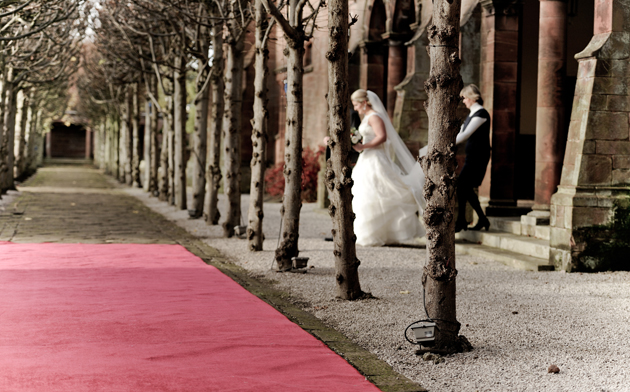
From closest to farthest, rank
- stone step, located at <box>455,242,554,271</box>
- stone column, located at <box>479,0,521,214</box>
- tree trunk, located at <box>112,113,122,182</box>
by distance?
stone step, located at <box>455,242,554,271</box>, stone column, located at <box>479,0,521,214</box>, tree trunk, located at <box>112,113,122,182</box>

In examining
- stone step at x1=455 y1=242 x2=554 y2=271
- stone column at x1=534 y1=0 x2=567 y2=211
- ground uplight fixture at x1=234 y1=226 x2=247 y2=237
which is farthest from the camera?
ground uplight fixture at x1=234 y1=226 x2=247 y2=237

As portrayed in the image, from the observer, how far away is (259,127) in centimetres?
1028

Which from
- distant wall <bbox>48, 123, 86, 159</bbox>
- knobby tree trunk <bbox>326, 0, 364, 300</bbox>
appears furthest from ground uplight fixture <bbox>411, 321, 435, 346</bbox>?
distant wall <bbox>48, 123, 86, 159</bbox>

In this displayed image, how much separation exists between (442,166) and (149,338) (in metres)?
2.25

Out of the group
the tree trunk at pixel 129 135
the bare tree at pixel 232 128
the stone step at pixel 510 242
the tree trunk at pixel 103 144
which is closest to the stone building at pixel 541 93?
the stone step at pixel 510 242

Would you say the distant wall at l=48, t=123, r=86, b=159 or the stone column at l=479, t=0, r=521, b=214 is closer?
the stone column at l=479, t=0, r=521, b=214

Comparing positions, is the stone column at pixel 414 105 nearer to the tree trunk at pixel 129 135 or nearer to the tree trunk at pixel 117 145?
the tree trunk at pixel 129 135

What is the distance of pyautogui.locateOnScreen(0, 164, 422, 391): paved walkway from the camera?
4.94 meters

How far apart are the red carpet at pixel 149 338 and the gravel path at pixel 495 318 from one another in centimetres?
55

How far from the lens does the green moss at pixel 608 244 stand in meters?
8.73

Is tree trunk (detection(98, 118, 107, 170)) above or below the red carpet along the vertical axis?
above

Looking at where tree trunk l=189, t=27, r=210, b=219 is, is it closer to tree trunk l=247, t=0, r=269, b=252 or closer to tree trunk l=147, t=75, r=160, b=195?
tree trunk l=247, t=0, r=269, b=252

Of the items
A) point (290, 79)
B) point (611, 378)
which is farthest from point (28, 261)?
point (611, 378)

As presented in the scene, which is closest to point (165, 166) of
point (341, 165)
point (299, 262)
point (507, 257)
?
point (299, 262)
